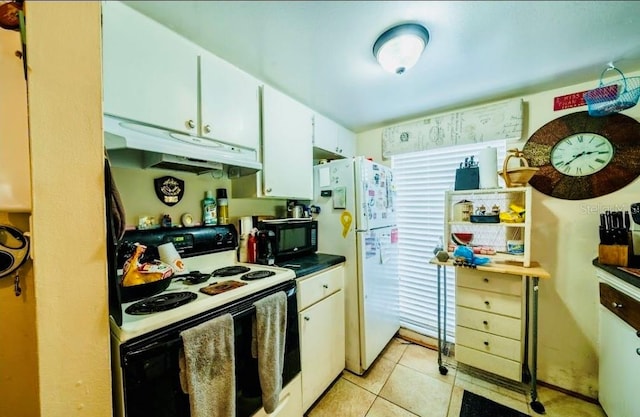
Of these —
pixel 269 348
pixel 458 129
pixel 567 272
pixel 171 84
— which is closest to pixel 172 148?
pixel 171 84

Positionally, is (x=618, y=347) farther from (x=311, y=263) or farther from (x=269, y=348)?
(x=269, y=348)

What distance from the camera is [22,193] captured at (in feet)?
2.27

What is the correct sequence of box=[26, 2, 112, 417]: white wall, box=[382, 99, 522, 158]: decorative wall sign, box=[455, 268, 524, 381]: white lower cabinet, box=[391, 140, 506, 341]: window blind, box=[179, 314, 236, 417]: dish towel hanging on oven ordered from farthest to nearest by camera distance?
box=[391, 140, 506, 341]: window blind < box=[382, 99, 522, 158]: decorative wall sign < box=[455, 268, 524, 381]: white lower cabinet < box=[179, 314, 236, 417]: dish towel hanging on oven < box=[26, 2, 112, 417]: white wall

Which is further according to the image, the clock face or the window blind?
the window blind

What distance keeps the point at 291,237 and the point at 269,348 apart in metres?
0.77

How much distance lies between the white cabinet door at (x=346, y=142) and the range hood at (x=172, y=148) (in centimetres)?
106

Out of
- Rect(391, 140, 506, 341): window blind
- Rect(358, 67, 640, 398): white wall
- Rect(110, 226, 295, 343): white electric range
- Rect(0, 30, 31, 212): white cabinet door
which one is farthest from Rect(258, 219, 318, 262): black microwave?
Rect(358, 67, 640, 398): white wall

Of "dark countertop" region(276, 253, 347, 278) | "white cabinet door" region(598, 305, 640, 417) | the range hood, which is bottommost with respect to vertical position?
"white cabinet door" region(598, 305, 640, 417)

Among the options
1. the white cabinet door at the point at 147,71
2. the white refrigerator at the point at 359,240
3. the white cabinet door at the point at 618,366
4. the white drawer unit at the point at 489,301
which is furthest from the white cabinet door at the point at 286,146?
the white cabinet door at the point at 618,366

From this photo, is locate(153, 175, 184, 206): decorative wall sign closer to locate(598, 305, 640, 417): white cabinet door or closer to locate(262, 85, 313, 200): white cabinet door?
locate(262, 85, 313, 200): white cabinet door

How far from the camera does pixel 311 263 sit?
64.2 inches

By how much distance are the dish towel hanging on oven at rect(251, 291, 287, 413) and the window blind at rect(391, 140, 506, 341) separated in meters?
1.58

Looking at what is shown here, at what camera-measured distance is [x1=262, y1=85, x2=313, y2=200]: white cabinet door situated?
5.08 ft

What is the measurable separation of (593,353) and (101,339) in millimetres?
2731
